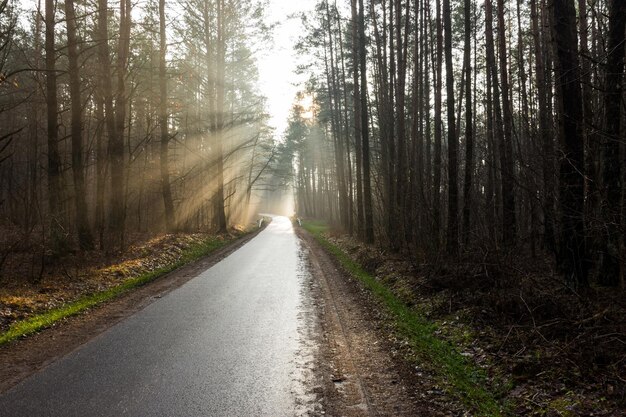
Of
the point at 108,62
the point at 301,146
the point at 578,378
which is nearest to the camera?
the point at 578,378

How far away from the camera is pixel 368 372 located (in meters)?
5.63

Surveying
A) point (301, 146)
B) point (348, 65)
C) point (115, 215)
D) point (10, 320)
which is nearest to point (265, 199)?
point (301, 146)

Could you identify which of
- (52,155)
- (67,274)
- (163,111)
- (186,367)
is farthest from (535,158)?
(163,111)

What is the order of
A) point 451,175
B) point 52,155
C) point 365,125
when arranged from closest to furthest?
1. point 451,175
2. point 52,155
3. point 365,125

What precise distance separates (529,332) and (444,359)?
4.13 feet

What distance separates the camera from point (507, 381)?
16.7ft

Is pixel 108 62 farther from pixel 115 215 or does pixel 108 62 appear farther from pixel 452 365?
pixel 452 365

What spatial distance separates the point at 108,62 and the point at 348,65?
15.7 meters

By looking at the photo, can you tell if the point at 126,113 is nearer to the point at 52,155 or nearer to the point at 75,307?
the point at 52,155

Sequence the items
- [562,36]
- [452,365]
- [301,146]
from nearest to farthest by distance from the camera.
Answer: [452,365], [562,36], [301,146]

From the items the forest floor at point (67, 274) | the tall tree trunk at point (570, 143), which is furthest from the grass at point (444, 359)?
the forest floor at point (67, 274)

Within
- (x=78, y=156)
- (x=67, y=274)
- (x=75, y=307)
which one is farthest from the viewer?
(x=78, y=156)

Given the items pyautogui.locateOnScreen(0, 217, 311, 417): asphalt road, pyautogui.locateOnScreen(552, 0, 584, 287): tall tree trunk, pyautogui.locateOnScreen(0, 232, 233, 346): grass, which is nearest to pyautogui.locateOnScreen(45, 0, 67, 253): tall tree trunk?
pyautogui.locateOnScreen(0, 232, 233, 346): grass

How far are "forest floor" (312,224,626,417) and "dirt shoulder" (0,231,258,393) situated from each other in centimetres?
493
